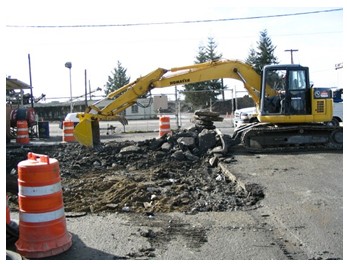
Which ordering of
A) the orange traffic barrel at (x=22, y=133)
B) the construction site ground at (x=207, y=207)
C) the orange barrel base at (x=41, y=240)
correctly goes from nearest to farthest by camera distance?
the orange barrel base at (x=41, y=240) → the construction site ground at (x=207, y=207) → the orange traffic barrel at (x=22, y=133)

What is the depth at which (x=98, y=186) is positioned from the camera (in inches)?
342

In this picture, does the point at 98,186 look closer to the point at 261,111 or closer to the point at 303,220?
the point at 303,220

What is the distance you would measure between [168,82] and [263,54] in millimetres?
53637

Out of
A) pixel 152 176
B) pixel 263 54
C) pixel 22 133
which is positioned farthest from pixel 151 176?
pixel 263 54

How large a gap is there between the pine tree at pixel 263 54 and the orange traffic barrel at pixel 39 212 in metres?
61.5

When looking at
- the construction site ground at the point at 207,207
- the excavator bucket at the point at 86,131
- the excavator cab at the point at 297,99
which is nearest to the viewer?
the construction site ground at the point at 207,207

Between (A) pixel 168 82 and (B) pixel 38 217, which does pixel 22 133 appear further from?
(B) pixel 38 217

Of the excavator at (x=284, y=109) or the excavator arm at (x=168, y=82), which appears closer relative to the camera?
the excavator at (x=284, y=109)

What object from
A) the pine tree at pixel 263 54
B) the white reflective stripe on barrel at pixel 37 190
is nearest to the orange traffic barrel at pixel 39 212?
the white reflective stripe on barrel at pixel 37 190

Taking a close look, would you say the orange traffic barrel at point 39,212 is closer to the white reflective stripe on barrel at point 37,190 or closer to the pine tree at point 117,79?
the white reflective stripe on barrel at point 37,190

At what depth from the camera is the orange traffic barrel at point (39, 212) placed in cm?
456

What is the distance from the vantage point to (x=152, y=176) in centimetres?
970

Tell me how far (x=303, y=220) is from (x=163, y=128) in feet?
39.2
